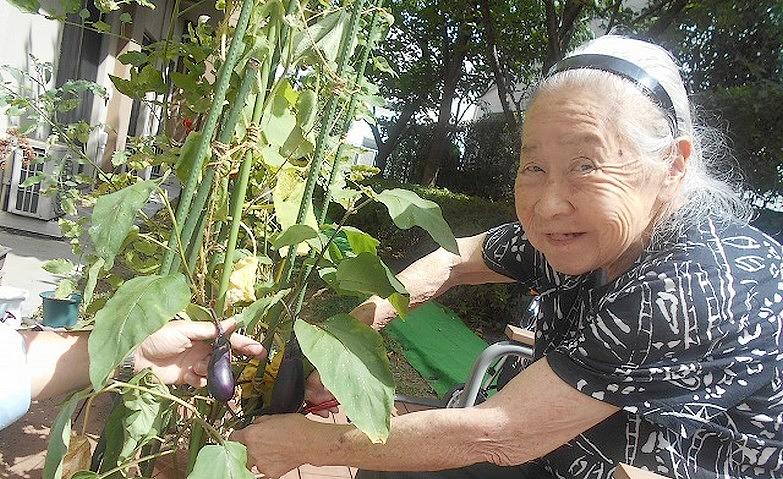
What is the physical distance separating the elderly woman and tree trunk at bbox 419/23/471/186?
11498 millimetres

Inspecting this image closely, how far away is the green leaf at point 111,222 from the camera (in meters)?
0.85

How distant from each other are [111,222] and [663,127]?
3.13 ft

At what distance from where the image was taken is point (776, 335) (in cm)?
128

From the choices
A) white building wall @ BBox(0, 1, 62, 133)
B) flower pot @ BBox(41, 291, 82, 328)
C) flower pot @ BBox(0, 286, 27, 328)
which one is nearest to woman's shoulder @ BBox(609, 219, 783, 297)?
flower pot @ BBox(0, 286, 27, 328)

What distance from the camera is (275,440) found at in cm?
110

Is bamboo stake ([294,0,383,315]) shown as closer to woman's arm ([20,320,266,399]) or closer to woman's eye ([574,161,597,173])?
woman's arm ([20,320,266,399])

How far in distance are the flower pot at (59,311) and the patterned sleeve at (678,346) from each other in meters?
2.66

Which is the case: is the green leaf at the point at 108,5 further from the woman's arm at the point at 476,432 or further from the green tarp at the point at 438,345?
the green tarp at the point at 438,345

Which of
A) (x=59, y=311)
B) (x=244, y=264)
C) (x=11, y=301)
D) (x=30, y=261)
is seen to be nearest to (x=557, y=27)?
(x=30, y=261)

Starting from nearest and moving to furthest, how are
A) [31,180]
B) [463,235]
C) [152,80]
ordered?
[152,80] → [31,180] → [463,235]

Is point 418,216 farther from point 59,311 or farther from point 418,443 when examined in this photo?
point 59,311

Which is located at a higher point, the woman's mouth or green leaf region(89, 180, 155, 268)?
the woman's mouth

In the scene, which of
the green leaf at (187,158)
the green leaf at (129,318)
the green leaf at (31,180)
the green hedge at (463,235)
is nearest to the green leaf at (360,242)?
the green leaf at (187,158)

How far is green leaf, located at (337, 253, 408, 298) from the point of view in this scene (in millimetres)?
1055
